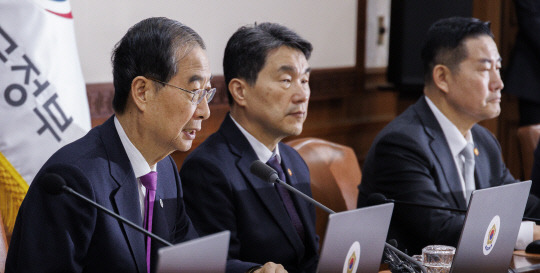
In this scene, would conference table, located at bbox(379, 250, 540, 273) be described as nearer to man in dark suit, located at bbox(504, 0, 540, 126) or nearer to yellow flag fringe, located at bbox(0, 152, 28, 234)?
yellow flag fringe, located at bbox(0, 152, 28, 234)

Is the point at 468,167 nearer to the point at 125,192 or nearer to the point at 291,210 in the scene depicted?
the point at 291,210

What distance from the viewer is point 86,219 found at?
1640 mm

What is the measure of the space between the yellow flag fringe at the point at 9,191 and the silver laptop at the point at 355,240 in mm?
1426

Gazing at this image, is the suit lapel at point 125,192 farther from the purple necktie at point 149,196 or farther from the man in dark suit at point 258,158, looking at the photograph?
the man in dark suit at point 258,158

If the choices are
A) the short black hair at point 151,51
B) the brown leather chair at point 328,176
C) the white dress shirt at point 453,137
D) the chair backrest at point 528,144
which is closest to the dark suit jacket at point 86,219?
the short black hair at point 151,51

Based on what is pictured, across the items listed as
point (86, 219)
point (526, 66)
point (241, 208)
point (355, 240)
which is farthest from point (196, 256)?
point (526, 66)

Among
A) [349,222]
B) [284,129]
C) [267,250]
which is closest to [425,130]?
[284,129]

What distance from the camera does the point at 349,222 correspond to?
4.64 ft

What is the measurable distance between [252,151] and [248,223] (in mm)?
253

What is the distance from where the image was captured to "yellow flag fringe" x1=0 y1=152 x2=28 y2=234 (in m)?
2.52

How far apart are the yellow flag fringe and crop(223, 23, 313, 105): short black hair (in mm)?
782

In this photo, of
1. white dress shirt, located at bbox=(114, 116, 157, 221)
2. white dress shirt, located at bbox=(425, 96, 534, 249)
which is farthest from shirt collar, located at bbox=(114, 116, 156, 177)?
white dress shirt, located at bbox=(425, 96, 534, 249)

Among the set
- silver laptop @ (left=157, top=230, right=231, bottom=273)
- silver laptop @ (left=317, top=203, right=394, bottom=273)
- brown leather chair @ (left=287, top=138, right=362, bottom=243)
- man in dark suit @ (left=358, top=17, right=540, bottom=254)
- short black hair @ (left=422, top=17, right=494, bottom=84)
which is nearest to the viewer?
silver laptop @ (left=157, top=230, right=231, bottom=273)

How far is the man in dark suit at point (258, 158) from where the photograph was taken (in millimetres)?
2209
